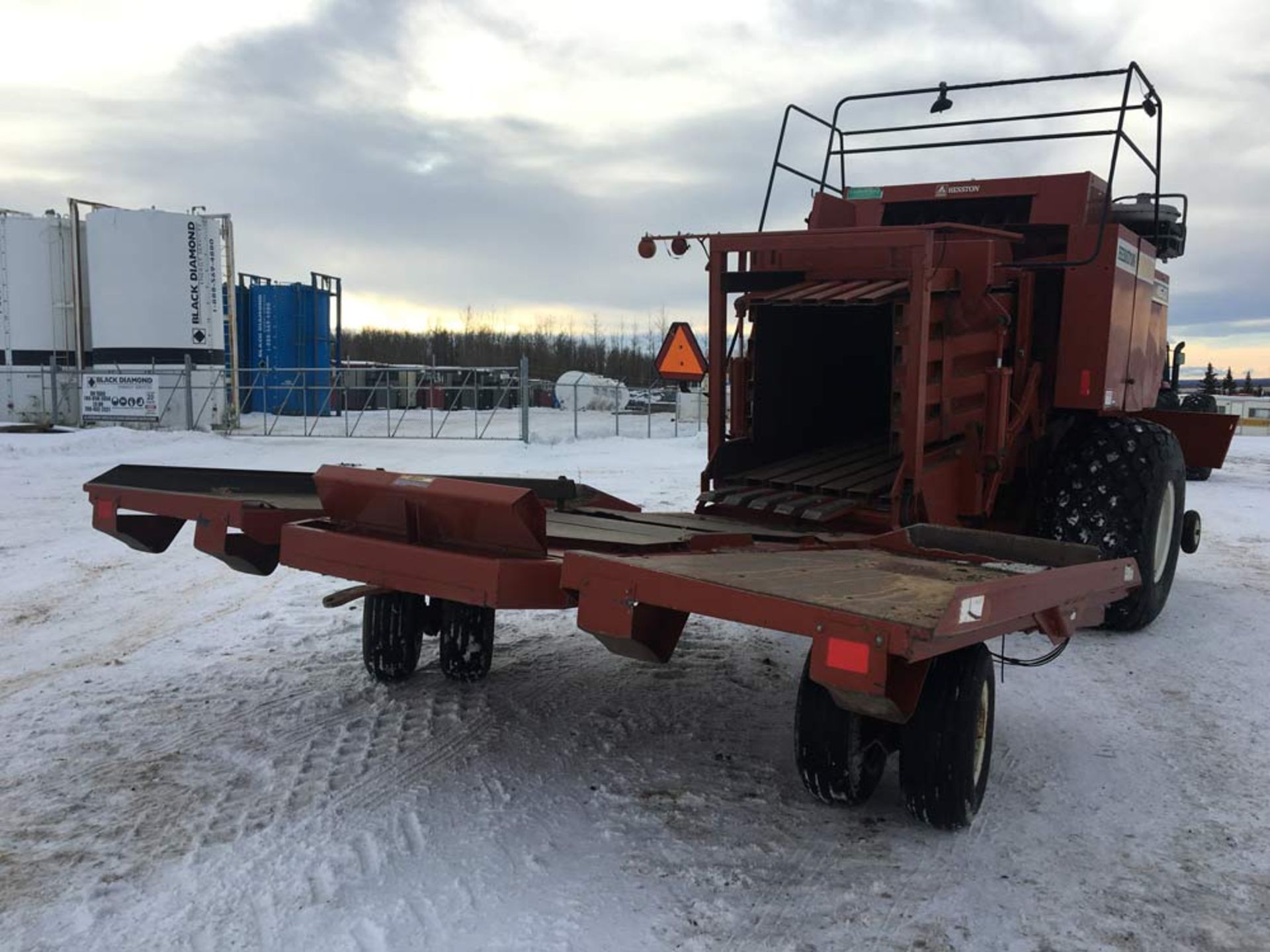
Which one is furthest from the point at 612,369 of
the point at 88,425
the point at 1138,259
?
the point at 1138,259

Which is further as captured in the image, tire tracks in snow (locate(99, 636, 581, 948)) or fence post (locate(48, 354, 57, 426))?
fence post (locate(48, 354, 57, 426))

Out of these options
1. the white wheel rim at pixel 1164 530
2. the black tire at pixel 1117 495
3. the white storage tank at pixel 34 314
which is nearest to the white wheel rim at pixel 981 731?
the black tire at pixel 1117 495

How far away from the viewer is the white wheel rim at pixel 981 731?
11.5 ft

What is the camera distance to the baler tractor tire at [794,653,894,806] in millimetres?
3594

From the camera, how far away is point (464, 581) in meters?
3.65

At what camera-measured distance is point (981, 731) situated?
361cm

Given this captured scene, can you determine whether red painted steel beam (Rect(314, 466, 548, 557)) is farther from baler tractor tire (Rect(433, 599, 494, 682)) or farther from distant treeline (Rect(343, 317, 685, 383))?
distant treeline (Rect(343, 317, 685, 383))

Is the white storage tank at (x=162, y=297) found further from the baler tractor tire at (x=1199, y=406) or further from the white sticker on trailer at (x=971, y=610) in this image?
the white sticker on trailer at (x=971, y=610)

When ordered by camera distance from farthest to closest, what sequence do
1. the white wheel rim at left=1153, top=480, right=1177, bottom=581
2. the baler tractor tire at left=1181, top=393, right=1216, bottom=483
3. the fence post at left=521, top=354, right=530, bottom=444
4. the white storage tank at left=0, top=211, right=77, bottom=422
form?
the white storage tank at left=0, top=211, right=77, bottom=422 < the fence post at left=521, top=354, right=530, bottom=444 < the baler tractor tire at left=1181, top=393, right=1216, bottom=483 < the white wheel rim at left=1153, top=480, right=1177, bottom=581

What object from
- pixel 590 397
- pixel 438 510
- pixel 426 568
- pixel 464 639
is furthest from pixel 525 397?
pixel 590 397

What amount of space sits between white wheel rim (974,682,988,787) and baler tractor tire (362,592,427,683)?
109 inches

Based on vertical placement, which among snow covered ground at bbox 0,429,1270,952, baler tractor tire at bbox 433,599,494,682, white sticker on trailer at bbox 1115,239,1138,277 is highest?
white sticker on trailer at bbox 1115,239,1138,277

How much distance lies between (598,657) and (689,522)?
1.10 meters

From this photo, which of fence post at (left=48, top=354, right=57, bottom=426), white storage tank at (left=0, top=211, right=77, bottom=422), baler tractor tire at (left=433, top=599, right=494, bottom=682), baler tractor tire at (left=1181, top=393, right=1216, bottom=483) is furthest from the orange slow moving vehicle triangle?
white storage tank at (left=0, top=211, right=77, bottom=422)
